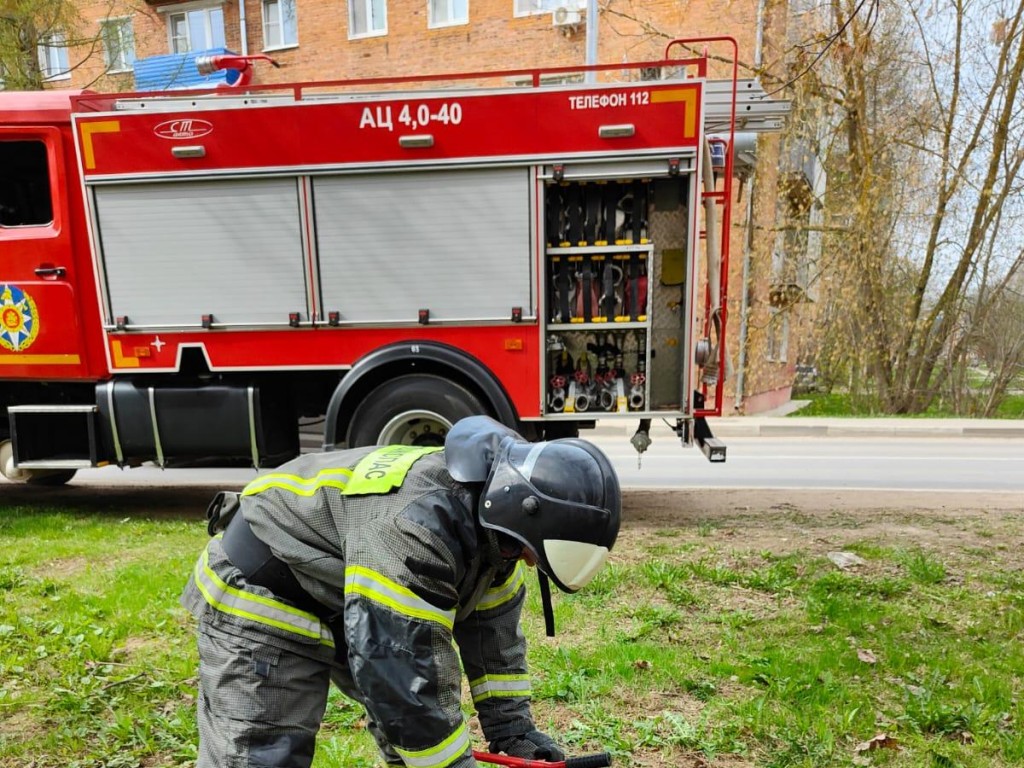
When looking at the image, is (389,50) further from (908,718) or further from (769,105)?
(908,718)

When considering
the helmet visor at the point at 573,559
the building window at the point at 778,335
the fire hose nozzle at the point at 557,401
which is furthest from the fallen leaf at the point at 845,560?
the building window at the point at 778,335

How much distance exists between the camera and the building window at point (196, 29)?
18.5m

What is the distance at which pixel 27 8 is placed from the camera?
8.79 m

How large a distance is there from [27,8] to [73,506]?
20.9 ft

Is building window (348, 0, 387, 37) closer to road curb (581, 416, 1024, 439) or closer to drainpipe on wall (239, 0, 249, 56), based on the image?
drainpipe on wall (239, 0, 249, 56)

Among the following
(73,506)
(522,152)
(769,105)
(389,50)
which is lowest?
(73,506)

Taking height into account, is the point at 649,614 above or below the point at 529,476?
below

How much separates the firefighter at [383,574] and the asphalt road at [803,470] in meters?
5.43

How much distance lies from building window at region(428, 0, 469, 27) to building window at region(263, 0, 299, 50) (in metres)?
3.59

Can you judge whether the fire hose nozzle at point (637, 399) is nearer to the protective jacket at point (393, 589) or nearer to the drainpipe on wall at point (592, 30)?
the protective jacket at point (393, 589)

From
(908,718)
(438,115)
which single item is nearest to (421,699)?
(908,718)

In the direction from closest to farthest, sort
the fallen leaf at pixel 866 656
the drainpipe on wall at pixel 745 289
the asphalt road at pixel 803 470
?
the fallen leaf at pixel 866 656 < the asphalt road at pixel 803 470 < the drainpipe on wall at pixel 745 289

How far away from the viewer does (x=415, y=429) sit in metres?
5.39

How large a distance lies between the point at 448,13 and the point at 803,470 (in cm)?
1301
